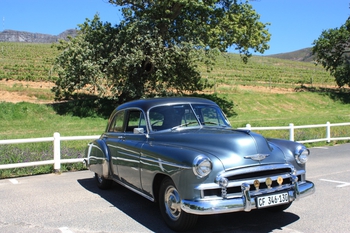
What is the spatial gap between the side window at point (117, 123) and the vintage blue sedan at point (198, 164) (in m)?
0.33

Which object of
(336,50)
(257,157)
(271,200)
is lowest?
(271,200)

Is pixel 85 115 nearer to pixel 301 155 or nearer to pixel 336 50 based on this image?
pixel 301 155

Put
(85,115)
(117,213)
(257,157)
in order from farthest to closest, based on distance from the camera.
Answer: (85,115) < (117,213) < (257,157)

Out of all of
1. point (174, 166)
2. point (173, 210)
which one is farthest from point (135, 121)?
point (173, 210)

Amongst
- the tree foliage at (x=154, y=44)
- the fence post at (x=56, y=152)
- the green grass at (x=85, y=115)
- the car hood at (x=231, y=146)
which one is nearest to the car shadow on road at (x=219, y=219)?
the car hood at (x=231, y=146)

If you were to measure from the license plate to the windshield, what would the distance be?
1.75 meters

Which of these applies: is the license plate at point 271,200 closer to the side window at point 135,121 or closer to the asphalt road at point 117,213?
the asphalt road at point 117,213

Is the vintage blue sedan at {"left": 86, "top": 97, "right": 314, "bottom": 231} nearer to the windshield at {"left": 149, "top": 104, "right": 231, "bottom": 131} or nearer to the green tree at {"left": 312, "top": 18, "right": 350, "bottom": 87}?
the windshield at {"left": 149, "top": 104, "right": 231, "bottom": 131}

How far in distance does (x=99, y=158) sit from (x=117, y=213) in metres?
1.48

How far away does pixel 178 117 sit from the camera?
6.00 m

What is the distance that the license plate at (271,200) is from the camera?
459cm

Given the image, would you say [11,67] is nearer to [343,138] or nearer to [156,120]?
[343,138]

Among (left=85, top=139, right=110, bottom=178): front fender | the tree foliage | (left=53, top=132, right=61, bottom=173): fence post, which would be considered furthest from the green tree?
(left=85, top=139, right=110, bottom=178): front fender

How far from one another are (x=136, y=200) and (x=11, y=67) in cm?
4788
